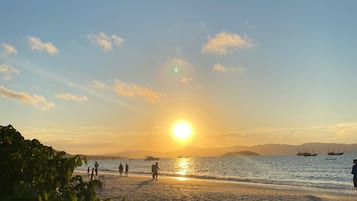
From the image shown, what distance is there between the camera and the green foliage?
3506 mm

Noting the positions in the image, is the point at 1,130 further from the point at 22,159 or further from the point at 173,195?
the point at 173,195

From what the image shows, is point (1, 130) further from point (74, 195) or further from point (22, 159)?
point (74, 195)

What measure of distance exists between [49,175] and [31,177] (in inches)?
6.4

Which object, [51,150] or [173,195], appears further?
[173,195]

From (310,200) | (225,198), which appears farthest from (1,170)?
(310,200)

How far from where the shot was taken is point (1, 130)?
3.64 m

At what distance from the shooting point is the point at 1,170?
3.55 m

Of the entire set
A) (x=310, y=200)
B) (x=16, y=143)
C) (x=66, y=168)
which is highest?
(x=16, y=143)

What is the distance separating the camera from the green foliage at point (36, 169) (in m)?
3.51

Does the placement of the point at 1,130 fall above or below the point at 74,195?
above

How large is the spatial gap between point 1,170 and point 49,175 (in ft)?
1.41

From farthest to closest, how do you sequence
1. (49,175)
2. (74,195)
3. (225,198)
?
(225,198)
(49,175)
(74,195)

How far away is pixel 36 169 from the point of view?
3533 mm

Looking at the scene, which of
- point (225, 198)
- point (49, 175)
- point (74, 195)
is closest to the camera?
point (74, 195)
